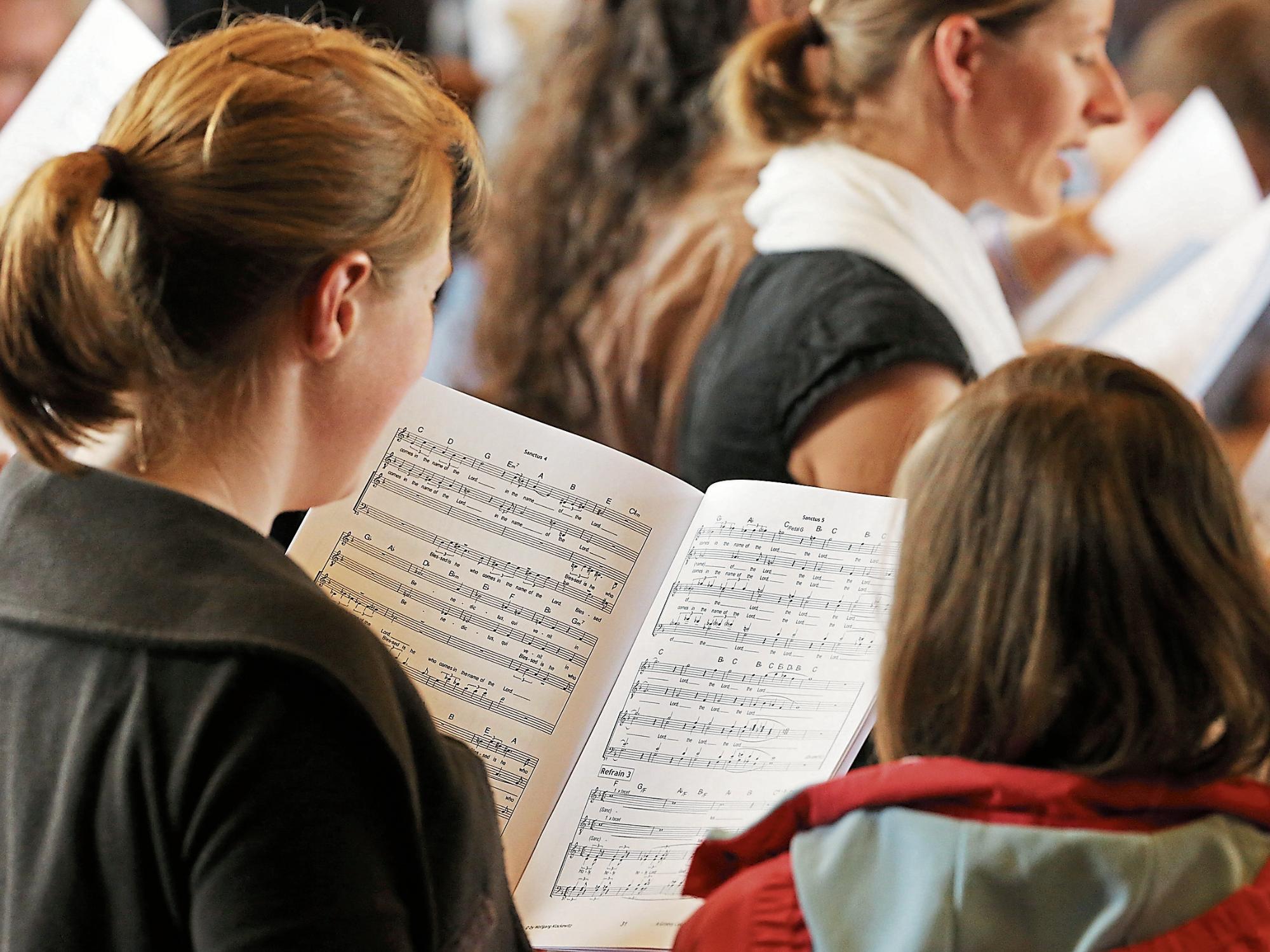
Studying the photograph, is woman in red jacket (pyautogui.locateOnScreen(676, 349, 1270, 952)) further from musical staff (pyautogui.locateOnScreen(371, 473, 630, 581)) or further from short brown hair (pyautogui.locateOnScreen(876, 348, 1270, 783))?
musical staff (pyautogui.locateOnScreen(371, 473, 630, 581))

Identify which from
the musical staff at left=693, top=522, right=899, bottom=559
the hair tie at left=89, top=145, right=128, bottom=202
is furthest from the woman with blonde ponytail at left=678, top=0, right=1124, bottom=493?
the hair tie at left=89, top=145, right=128, bottom=202

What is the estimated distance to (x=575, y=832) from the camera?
1193 millimetres

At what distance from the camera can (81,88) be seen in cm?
153

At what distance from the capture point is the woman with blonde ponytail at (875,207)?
153cm

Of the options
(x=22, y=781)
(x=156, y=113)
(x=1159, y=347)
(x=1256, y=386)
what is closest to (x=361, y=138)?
(x=156, y=113)

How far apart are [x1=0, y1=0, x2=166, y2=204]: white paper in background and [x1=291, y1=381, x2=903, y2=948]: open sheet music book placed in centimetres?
61

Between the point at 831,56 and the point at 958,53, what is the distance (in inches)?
6.5

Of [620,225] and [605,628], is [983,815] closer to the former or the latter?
[605,628]

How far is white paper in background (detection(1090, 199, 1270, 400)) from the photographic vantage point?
83.0 inches

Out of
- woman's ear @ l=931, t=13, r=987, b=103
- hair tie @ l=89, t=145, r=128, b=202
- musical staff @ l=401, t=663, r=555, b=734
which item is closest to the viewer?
hair tie @ l=89, t=145, r=128, b=202

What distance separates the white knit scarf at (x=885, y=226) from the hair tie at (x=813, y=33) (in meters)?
0.13

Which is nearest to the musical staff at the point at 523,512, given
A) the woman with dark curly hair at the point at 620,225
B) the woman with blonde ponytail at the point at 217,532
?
the woman with blonde ponytail at the point at 217,532

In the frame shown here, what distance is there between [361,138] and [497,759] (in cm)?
56

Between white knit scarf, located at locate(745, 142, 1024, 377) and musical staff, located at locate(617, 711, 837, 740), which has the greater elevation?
white knit scarf, located at locate(745, 142, 1024, 377)
